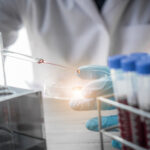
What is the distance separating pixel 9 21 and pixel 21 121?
55 centimetres

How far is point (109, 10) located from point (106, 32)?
2.9 inches

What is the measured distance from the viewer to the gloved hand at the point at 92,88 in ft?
1.91

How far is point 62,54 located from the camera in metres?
1.02

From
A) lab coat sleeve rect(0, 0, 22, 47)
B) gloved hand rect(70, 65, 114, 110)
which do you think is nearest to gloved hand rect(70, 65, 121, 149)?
gloved hand rect(70, 65, 114, 110)

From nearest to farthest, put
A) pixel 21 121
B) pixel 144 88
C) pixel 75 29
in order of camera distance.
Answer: pixel 144 88
pixel 21 121
pixel 75 29

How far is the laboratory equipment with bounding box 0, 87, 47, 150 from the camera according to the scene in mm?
535

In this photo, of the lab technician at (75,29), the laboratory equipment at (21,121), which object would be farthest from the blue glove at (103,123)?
the lab technician at (75,29)

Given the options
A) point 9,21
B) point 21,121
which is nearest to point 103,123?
point 21,121

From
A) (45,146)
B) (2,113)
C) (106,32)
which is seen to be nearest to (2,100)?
(2,113)

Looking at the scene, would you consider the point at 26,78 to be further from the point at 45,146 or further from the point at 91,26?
the point at 45,146

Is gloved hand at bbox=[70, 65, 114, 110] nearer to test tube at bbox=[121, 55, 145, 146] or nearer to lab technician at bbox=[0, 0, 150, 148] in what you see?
test tube at bbox=[121, 55, 145, 146]

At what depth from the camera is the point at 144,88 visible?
38 cm

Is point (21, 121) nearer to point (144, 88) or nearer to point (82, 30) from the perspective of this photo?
point (144, 88)

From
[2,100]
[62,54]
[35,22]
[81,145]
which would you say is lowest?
[81,145]
